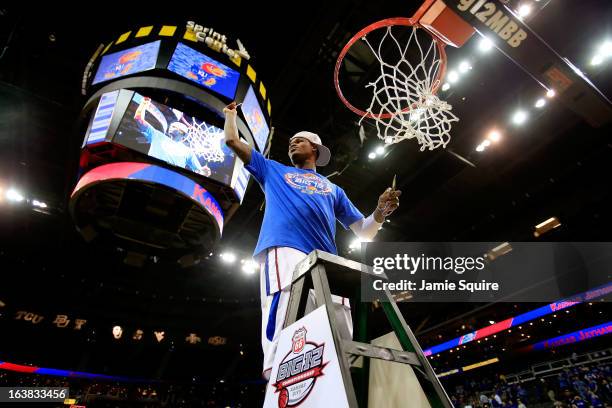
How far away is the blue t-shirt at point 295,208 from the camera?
169cm

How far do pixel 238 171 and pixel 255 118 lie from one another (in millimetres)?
1059

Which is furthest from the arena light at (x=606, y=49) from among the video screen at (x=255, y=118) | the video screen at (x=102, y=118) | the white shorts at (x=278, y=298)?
the video screen at (x=102, y=118)

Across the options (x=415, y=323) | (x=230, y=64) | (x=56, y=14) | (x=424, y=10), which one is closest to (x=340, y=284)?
(x=424, y=10)

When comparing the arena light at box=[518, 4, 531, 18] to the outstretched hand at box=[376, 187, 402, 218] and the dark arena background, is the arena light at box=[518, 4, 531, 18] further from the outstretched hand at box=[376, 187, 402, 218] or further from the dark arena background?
the outstretched hand at box=[376, 187, 402, 218]

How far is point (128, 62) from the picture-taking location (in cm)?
536

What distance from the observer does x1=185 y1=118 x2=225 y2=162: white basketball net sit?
5.23 meters

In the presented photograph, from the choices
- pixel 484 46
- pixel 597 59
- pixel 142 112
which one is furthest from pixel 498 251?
pixel 142 112

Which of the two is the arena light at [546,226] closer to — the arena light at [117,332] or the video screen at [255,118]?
the video screen at [255,118]

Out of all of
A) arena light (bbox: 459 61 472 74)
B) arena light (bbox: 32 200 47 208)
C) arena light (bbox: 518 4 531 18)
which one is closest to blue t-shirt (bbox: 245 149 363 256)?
arena light (bbox: 518 4 531 18)

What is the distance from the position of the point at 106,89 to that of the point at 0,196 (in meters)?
8.52

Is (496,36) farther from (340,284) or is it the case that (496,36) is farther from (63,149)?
(63,149)

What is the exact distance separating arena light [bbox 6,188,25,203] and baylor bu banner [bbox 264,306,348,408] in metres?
12.9

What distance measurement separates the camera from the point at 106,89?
5.16 metres

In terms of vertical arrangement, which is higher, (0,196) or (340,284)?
(0,196)
